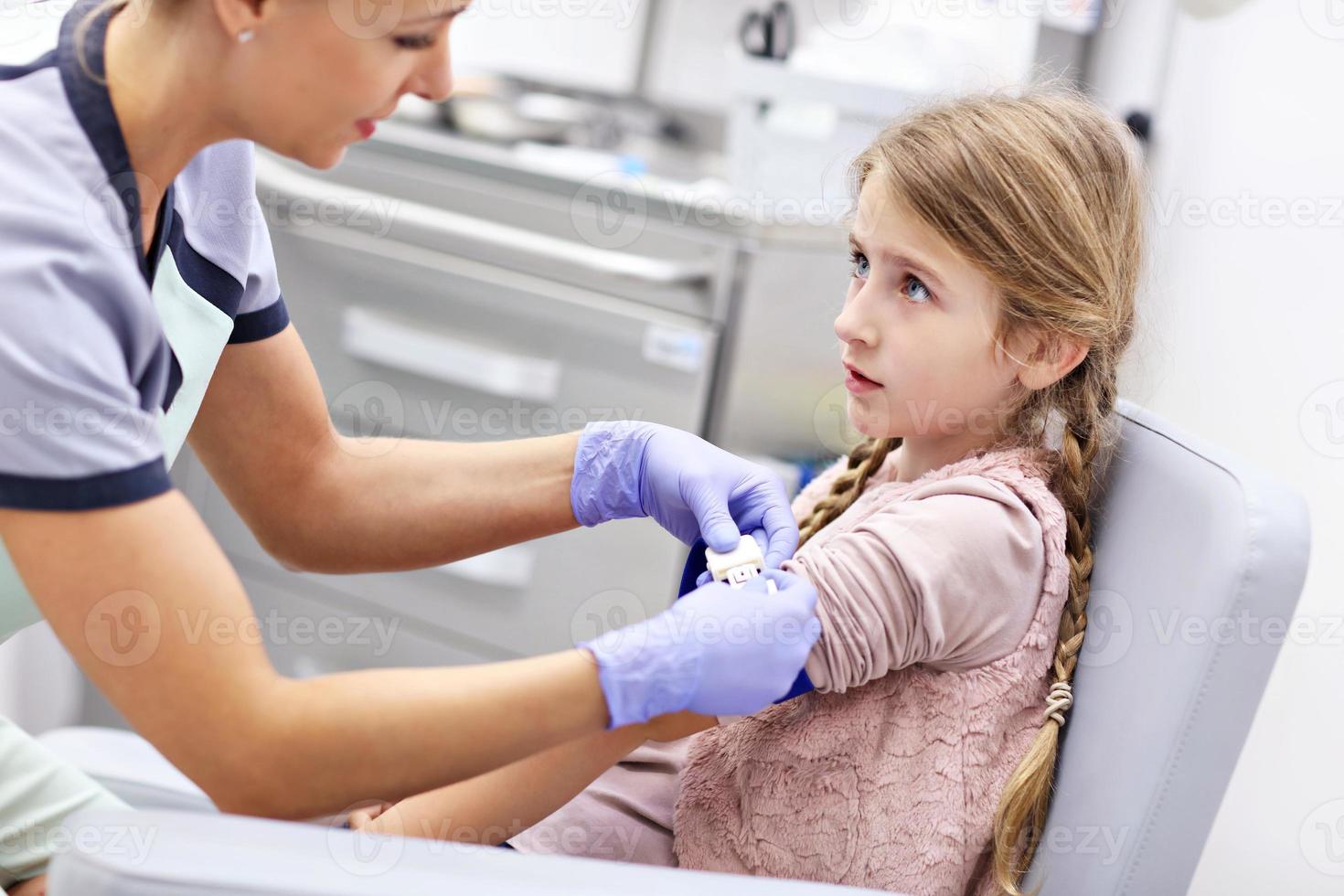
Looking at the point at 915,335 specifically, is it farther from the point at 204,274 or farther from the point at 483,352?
the point at 483,352

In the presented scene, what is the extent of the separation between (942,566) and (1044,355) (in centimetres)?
24

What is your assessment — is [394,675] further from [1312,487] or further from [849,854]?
[1312,487]

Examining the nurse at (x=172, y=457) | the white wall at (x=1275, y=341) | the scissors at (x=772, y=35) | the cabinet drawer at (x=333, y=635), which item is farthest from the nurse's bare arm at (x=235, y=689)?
the scissors at (x=772, y=35)

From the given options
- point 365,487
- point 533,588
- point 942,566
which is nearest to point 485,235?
point 533,588

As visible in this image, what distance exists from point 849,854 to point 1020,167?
1.76ft

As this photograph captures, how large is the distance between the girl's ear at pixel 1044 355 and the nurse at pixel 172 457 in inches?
9.5

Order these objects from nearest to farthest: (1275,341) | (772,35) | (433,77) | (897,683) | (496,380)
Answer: (433,77) → (897,683) → (1275,341) → (496,380) → (772,35)

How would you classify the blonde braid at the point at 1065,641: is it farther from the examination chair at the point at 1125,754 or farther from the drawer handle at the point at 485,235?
the drawer handle at the point at 485,235

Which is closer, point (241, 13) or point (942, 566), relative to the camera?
point (241, 13)

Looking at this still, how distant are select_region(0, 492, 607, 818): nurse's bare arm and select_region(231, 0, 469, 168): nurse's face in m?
0.25

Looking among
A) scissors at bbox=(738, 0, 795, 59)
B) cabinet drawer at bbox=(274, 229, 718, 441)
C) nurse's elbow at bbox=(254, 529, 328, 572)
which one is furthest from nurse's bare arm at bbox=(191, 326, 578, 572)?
scissors at bbox=(738, 0, 795, 59)

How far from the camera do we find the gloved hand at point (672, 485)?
1.01m

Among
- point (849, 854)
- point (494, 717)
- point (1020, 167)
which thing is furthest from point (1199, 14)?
point (494, 717)

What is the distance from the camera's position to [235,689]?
73 cm
